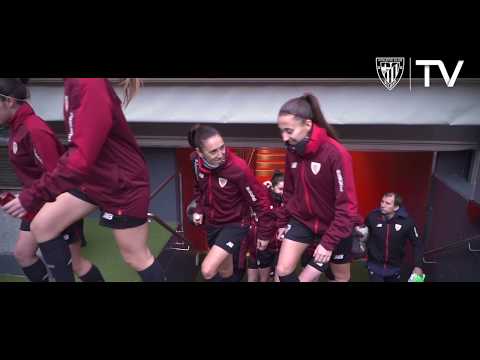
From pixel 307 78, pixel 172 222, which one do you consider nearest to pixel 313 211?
pixel 307 78

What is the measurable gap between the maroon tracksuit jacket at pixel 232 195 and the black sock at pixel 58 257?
1099mm

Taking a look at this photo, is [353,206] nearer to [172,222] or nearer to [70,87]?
[70,87]

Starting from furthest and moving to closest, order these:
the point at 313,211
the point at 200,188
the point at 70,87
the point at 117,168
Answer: the point at 200,188
the point at 313,211
the point at 117,168
the point at 70,87

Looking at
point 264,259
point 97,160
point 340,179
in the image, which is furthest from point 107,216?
point 264,259

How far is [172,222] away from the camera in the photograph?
5.62m

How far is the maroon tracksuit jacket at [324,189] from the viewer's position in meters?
2.61

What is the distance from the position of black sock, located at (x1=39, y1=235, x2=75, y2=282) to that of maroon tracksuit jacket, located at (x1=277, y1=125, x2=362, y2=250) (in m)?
A: 1.54

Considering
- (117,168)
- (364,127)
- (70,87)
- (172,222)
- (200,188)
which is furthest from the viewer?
(172,222)

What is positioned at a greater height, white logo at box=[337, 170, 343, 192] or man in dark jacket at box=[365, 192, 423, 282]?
white logo at box=[337, 170, 343, 192]

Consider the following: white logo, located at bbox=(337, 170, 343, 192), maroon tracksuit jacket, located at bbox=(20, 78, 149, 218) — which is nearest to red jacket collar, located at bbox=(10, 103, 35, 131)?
maroon tracksuit jacket, located at bbox=(20, 78, 149, 218)

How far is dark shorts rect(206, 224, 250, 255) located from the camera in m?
3.14

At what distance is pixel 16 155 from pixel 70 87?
0.80 m
